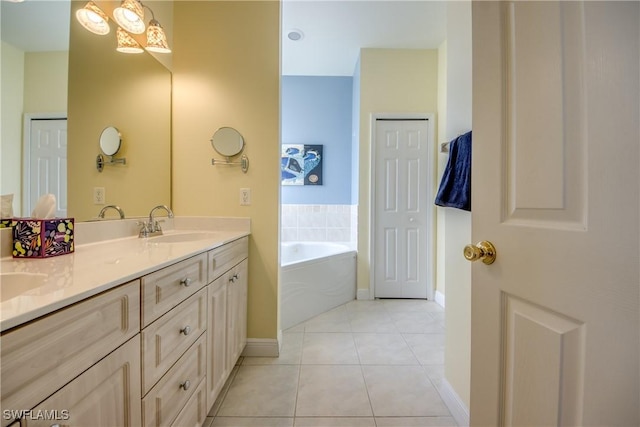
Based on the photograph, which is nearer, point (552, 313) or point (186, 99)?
point (552, 313)

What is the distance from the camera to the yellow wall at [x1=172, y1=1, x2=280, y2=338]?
1781mm

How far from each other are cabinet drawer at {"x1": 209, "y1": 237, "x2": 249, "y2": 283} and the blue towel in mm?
1144

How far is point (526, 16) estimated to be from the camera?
59cm

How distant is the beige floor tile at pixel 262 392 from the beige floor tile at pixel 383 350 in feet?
1.73

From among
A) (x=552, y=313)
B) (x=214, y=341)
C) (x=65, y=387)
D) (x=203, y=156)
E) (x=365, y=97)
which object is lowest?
(x=214, y=341)

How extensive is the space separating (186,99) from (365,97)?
1876 mm

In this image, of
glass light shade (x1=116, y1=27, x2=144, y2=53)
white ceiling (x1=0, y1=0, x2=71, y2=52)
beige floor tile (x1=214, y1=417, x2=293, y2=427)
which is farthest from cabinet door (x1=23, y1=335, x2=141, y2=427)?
glass light shade (x1=116, y1=27, x2=144, y2=53)

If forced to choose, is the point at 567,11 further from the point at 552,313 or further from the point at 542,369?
the point at 542,369

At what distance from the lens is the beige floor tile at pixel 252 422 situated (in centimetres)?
123

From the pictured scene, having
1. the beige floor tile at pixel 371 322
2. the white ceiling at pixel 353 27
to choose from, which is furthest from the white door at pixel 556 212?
the white ceiling at pixel 353 27

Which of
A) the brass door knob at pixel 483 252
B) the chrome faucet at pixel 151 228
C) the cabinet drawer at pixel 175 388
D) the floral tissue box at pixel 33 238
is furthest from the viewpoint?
the chrome faucet at pixel 151 228

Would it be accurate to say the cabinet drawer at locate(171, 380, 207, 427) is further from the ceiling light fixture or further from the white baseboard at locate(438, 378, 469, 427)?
the ceiling light fixture

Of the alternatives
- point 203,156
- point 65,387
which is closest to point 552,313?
point 65,387

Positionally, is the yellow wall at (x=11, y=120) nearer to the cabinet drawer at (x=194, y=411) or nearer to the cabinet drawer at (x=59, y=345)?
the cabinet drawer at (x=59, y=345)
